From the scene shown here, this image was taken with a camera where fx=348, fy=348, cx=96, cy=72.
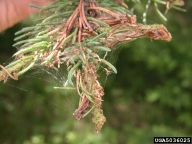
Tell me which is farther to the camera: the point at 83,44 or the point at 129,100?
the point at 129,100

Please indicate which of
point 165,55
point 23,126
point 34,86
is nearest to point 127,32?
point 165,55

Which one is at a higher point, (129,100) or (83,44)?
(83,44)

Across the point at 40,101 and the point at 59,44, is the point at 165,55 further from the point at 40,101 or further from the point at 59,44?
the point at 59,44

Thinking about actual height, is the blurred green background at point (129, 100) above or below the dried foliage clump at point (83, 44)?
below

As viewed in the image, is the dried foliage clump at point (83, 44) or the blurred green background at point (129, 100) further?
the blurred green background at point (129, 100)
